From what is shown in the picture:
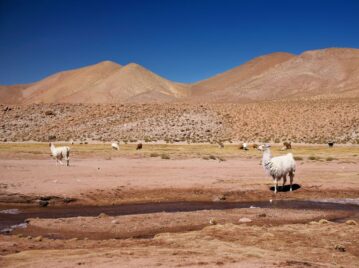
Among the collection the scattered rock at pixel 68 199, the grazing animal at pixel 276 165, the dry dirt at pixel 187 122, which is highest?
the dry dirt at pixel 187 122

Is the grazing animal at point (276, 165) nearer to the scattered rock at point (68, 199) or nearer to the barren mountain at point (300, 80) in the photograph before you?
the scattered rock at point (68, 199)

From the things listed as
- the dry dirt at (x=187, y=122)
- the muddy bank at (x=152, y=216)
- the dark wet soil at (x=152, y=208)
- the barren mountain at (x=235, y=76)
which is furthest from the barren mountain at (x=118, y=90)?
the muddy bank at (x=152, y=216)

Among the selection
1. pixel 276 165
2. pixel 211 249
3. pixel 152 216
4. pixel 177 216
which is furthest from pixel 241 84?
pixel 211 249

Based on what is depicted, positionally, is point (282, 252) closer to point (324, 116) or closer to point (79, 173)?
point (79, 173)

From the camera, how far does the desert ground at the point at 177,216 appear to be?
377 inches

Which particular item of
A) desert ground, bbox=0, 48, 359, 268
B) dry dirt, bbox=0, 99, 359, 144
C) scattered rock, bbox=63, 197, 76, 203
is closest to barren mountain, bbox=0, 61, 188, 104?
dry dirt, bbox=0, 99, 359, 144

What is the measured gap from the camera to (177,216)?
14.3 meters

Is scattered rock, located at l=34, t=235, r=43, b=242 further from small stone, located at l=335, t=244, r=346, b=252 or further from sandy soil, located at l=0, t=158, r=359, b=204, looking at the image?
small stone, located at l=335, t=244, r=346, b=252

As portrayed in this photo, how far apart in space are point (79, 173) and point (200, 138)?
3803 centimetres

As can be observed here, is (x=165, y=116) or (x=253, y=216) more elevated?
(x=165, y=116)

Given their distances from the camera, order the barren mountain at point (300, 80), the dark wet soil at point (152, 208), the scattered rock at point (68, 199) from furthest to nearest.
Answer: the barren mountain at point (300, 80), the scattered rock at point (68, 199), the dark wet soil at point (152, 208)

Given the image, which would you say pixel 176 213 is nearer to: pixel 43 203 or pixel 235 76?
pixel 43 203

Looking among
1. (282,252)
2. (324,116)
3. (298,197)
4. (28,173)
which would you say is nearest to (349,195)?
(298,197)

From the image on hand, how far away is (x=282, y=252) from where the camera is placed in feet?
32.6
